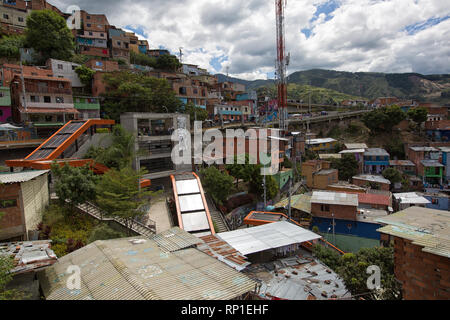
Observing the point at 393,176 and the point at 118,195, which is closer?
the point at 118,195

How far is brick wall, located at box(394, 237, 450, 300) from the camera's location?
289 inches

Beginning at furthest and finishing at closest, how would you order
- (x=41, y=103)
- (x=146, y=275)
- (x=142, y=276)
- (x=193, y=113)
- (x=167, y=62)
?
(x=167, y=62)
(x=193, y=113)
(x=41, y=103)
(x=146, y=275)
(x=142, y=276)

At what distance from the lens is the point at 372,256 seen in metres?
12.1

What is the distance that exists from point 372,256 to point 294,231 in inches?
173

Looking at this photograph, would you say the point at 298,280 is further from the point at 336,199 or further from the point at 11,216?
the point at 11,216

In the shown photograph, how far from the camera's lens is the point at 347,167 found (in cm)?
3509

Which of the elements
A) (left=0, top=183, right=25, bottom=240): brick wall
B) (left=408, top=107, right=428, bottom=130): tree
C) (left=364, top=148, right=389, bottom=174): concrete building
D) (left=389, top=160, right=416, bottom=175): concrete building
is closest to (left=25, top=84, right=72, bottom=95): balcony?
(left=0, top=183, right=25, bottom=240): brick wall

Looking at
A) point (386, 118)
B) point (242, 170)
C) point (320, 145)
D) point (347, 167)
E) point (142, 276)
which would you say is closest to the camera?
point (142, 276)

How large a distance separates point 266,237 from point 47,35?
36.7 metres

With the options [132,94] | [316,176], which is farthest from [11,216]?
[316,176]

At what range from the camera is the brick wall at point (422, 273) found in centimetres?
735

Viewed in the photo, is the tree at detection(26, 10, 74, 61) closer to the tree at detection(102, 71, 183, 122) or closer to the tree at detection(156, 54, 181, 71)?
the tree at detection(102, 71, 183, 122)

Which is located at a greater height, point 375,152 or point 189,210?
point 375,152
